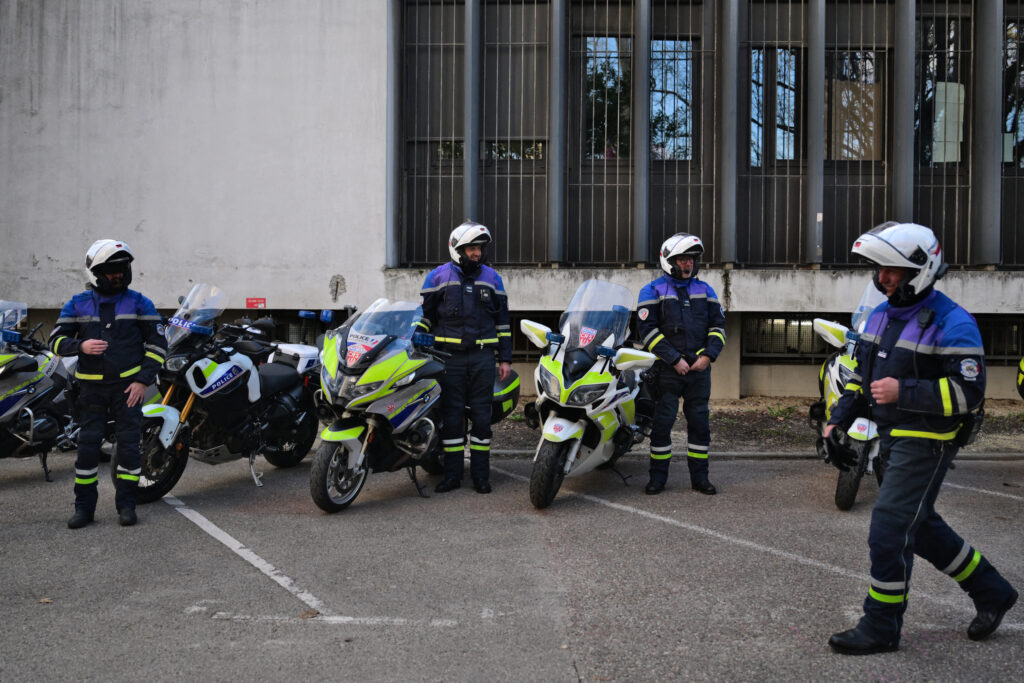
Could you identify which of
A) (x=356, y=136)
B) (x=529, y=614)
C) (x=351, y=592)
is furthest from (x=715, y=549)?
(x=356, y=136)

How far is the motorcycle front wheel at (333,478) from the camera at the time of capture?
230 inches

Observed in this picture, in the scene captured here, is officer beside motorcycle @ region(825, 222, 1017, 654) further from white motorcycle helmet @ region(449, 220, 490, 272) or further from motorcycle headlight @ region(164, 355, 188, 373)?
motorcycle headlight @ region(164, 355, 188, 373)

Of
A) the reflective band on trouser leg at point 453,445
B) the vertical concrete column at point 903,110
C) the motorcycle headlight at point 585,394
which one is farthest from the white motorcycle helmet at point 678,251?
the vertical concrete column at point 903,110

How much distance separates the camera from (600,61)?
12141mm

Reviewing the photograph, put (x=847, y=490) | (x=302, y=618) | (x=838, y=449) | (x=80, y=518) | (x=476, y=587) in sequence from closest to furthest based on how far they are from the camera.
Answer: (x=302, y=618)
(x=838, y=449)
(x=476, y=587)
(x=80, y=518)
(x=847, y=490)

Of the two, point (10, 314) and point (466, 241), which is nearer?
point (466, 241)

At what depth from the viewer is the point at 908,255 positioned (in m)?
3.69

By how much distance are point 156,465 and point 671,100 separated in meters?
8.60

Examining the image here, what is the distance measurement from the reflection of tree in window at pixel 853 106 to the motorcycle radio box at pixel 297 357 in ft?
26.4

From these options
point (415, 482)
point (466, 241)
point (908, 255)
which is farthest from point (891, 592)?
point (466, 241)

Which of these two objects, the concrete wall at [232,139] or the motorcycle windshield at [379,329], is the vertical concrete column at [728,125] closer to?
the concrete wall at [232,139]

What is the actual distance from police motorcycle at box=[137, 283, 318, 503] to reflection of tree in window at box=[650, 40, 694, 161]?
6.82 meters

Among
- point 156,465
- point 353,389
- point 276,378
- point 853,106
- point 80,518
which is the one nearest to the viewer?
point 80,518

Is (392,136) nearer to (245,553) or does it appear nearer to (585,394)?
(585,394)
